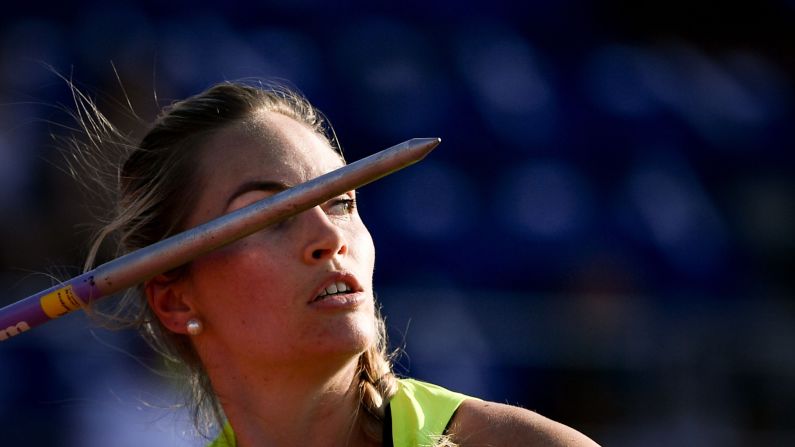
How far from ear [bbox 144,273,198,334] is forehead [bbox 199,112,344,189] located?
237 millimetres

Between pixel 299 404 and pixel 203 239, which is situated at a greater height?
pixel 203 239

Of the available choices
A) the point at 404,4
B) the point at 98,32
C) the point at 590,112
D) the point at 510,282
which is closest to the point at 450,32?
the point at 404,4

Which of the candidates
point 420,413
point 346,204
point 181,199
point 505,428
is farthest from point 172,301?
point 505,428

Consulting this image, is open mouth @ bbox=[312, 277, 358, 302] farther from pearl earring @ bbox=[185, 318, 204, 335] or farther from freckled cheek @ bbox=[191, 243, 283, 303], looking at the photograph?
pearl earring @ bbox=[185, 318, 204, 335]

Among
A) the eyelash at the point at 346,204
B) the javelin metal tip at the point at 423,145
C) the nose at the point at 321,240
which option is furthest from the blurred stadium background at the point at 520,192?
the javelin metal tip at the point at 423,145

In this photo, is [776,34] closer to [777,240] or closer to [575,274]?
[777,240]

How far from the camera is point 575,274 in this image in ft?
19.6

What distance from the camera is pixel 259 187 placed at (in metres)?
2.50

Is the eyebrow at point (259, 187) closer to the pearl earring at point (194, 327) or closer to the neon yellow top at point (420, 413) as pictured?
the pearl earring at point (194, 327)

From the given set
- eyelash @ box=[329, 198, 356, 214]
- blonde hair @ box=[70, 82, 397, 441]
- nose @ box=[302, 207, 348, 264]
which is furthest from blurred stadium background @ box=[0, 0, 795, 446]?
nose @ box=[302, 207, 348, 264]

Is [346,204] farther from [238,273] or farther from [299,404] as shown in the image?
[299,404]

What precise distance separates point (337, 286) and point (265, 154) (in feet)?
1.18

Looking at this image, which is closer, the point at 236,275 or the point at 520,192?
the point at 236,275

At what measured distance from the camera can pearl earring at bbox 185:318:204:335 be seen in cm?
258
